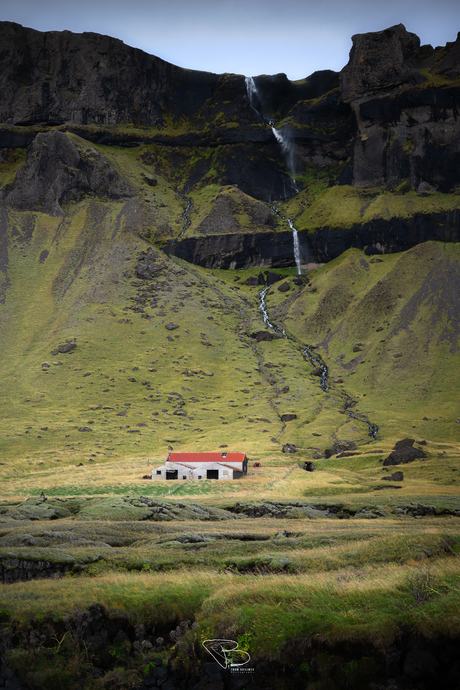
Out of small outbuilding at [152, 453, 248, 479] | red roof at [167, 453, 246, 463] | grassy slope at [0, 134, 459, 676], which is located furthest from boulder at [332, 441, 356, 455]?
red roof at [167, 453, 246, 463]

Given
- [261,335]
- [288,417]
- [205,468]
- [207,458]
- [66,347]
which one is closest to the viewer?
[205,468]

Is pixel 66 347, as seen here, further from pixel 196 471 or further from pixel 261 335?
pixel 196 471

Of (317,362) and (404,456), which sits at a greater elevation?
(317,362)

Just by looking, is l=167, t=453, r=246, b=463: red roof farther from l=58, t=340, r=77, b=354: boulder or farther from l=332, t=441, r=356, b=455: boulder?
l=58, t=340, r=77, b=354: boulder

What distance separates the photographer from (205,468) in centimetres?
6550

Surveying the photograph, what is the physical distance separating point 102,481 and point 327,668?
50.3 metres

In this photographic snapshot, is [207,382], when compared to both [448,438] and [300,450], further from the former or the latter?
[448,438]

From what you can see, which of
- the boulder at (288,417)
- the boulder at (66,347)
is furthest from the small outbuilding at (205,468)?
the boulder at (66,347)

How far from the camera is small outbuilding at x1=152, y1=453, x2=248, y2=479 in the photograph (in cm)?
6456

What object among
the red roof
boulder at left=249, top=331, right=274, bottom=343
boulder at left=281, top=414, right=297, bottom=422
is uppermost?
boulder at left=249, top=331, right=274, bottom=343

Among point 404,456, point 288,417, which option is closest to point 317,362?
point 288,417

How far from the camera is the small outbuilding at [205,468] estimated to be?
64.6 meters

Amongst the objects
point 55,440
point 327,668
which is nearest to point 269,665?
point 327,668

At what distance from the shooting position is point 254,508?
140 ft
